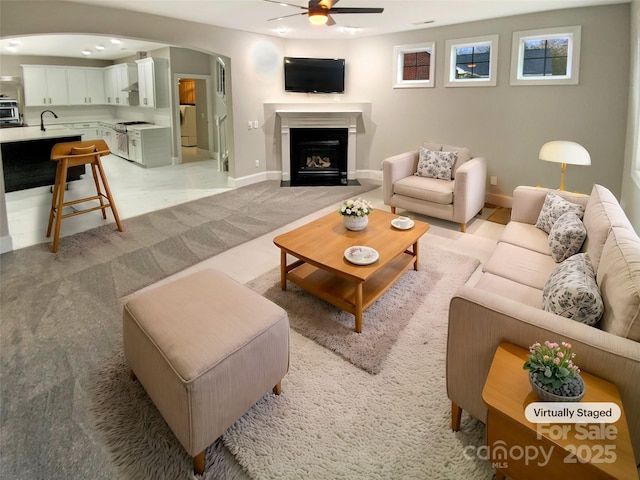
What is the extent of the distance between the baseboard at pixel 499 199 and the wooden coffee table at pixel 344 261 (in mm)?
2712

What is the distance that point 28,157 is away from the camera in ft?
19.8

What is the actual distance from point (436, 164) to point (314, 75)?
121 inches

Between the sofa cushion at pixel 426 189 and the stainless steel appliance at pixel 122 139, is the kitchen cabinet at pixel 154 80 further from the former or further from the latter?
the sofa cushion at pixel 426 189

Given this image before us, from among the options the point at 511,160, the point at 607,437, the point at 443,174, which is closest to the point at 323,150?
the point at 443,174

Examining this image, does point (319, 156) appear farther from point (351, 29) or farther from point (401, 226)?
point (401, 226)

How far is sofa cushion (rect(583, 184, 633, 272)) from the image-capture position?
7.06 feet

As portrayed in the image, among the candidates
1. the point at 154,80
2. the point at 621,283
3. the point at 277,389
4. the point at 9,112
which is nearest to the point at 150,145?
the point at 154,80

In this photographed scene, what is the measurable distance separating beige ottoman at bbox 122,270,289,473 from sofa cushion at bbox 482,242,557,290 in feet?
5.08

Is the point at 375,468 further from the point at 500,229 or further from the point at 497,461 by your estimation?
the point at 500,229

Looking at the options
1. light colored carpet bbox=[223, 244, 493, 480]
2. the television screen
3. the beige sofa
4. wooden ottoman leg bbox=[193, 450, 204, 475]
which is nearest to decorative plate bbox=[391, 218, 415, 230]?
the beige sofa

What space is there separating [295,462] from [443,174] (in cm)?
407

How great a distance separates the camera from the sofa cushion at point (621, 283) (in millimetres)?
1437

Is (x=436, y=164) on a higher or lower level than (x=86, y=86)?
lower

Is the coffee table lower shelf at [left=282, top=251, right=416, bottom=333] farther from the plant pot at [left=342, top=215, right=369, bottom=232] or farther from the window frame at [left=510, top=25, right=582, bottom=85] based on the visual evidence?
the window frame at [left=510, top=25, right=582, bottom=85]
